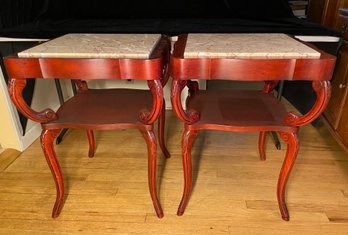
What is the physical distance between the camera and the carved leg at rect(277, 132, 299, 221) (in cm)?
92

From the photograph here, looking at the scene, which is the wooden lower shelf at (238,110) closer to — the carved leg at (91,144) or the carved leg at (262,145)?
the carved leg at (262,145)

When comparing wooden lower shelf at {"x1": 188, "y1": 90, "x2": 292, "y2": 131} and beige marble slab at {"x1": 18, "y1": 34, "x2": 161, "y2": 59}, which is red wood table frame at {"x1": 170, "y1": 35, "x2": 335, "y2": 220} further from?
beige marble slab at {"x1": 18, "y1": 34, "x2": 161, "y2": 59}

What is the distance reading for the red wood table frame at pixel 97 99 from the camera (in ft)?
2.65

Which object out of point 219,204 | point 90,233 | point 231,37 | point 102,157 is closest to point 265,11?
point 231,37

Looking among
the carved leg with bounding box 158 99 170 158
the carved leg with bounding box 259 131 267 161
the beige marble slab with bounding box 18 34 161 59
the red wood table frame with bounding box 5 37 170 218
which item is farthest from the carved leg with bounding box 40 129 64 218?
the carved leg with bounding box 259 131 267 161

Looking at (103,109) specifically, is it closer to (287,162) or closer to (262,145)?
(287,162)

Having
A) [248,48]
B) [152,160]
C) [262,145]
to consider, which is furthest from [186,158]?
[262,145]

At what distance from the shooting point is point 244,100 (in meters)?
1.10

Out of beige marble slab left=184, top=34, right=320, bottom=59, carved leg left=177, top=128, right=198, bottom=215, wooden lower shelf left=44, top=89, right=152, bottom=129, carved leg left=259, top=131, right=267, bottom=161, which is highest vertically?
beige marble slab left=184, top=34, right=320, bottom=59

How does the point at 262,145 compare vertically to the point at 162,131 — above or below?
below

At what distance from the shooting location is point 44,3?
160 cm

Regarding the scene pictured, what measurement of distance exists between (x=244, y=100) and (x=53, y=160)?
81 centimetres

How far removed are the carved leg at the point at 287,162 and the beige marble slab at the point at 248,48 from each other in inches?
11.7

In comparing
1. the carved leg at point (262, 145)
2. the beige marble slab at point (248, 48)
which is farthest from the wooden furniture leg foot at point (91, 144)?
the carved leg at point (262, 145)
